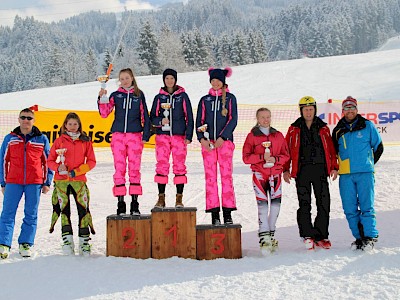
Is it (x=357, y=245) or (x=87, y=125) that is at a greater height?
(x=87, y=125)

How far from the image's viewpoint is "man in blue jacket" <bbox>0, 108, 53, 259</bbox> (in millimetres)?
5555

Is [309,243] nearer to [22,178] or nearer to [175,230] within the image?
[175,230]

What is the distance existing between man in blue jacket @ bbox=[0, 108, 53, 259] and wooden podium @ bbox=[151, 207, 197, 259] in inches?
60.3

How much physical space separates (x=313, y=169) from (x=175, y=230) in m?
1.81

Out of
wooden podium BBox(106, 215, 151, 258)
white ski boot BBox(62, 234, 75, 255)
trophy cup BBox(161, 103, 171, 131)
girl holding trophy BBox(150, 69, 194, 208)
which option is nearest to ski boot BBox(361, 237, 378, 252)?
girl holding trophy BBox(150, 69, 194, 208)

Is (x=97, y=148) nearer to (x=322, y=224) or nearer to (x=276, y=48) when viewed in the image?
(x=322, y=224)

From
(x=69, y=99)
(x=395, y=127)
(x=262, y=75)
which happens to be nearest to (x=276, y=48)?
(x=262, y=75)

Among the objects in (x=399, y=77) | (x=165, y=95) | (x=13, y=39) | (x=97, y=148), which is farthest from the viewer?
(x=13, y=39)

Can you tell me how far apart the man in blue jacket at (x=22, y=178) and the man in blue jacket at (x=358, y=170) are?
370 centimetres

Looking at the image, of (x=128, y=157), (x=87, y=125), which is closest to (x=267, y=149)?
(x=128, y=157)

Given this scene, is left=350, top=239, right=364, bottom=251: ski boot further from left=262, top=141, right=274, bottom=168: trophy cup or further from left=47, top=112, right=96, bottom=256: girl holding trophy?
left=47, top=112, right=96, bottom=256: girl holding trophy

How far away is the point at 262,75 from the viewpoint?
33531mm

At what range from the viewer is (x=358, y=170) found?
216 inches

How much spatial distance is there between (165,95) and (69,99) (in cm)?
2569
